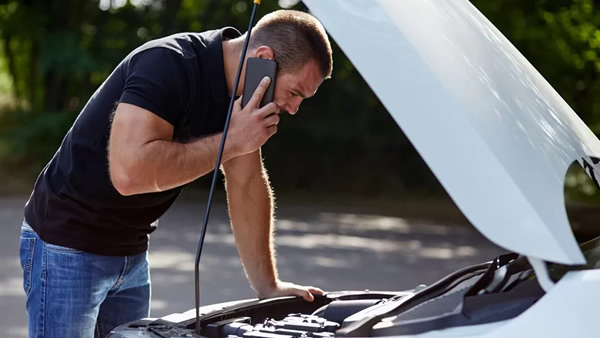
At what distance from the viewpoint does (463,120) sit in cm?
167

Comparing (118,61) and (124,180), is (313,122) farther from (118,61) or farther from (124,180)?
(124,180)

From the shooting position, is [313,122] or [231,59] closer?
[231,59]

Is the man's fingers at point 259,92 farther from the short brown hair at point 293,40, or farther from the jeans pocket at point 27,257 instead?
the jeans pocket at point 27,257

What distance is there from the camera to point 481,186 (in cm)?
163

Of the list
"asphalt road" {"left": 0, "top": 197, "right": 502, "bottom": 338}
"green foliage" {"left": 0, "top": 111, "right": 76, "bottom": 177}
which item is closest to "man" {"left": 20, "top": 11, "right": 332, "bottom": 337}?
"asphalt road" {"left": 0, "top": 197, "right": 502, "bottom": 338}

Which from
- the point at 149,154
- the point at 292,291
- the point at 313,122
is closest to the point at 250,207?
the point at 292,291

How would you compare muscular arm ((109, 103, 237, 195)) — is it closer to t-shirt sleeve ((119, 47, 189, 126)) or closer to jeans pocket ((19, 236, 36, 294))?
t-shirt sleeve ((119, 47, 189, 126))

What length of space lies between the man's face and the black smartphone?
3 centimetres

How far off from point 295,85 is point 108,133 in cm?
63

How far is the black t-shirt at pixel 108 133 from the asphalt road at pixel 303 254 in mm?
3819

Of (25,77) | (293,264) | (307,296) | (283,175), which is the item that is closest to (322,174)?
(283,175)

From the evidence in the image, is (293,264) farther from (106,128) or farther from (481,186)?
(481,186)

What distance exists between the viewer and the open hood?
162 centimetres

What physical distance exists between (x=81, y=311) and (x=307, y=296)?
640 millimetres
